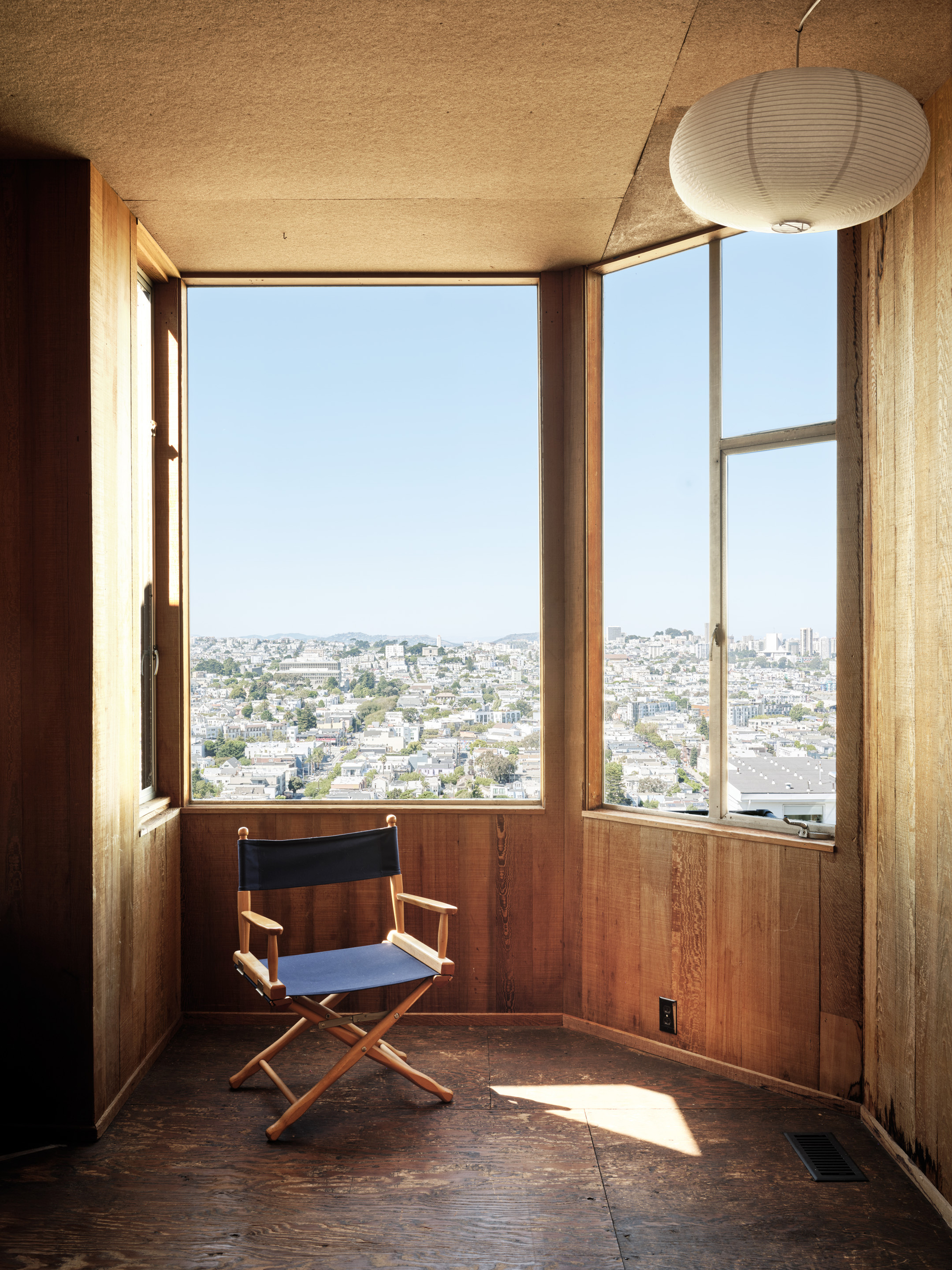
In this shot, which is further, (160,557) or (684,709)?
(160,557)

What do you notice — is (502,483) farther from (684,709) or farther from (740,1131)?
(740,1131)

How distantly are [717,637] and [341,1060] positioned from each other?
2.03 m

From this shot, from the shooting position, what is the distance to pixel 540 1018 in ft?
12.3

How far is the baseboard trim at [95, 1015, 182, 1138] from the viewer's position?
2891 millimetres

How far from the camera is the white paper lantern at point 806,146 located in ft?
5.87

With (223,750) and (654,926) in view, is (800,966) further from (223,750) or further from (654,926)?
(223,750)

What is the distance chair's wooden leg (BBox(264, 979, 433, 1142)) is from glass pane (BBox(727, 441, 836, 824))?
1368mm

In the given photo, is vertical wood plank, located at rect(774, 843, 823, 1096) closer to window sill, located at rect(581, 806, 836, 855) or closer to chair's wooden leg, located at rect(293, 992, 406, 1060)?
window sill, located at rect(581, 806, 836, 855)

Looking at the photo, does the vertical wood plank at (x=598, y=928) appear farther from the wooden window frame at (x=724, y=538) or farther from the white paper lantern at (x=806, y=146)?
the white paper lantern at (x=806, y=146)

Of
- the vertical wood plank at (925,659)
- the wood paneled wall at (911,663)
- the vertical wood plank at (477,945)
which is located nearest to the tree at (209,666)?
the vertical wood plank at (477,945)

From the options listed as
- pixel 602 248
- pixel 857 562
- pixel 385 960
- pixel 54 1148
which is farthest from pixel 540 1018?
pixel 602 248

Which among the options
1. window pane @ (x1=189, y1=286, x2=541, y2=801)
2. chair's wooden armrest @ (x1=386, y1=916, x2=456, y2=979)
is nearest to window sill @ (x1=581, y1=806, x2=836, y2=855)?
window pane @ (x1=189, y1=286, x2=541, y2=801)

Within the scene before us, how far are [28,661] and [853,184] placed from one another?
264 cm

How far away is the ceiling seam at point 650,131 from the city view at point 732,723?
Result: 1.54 meters
